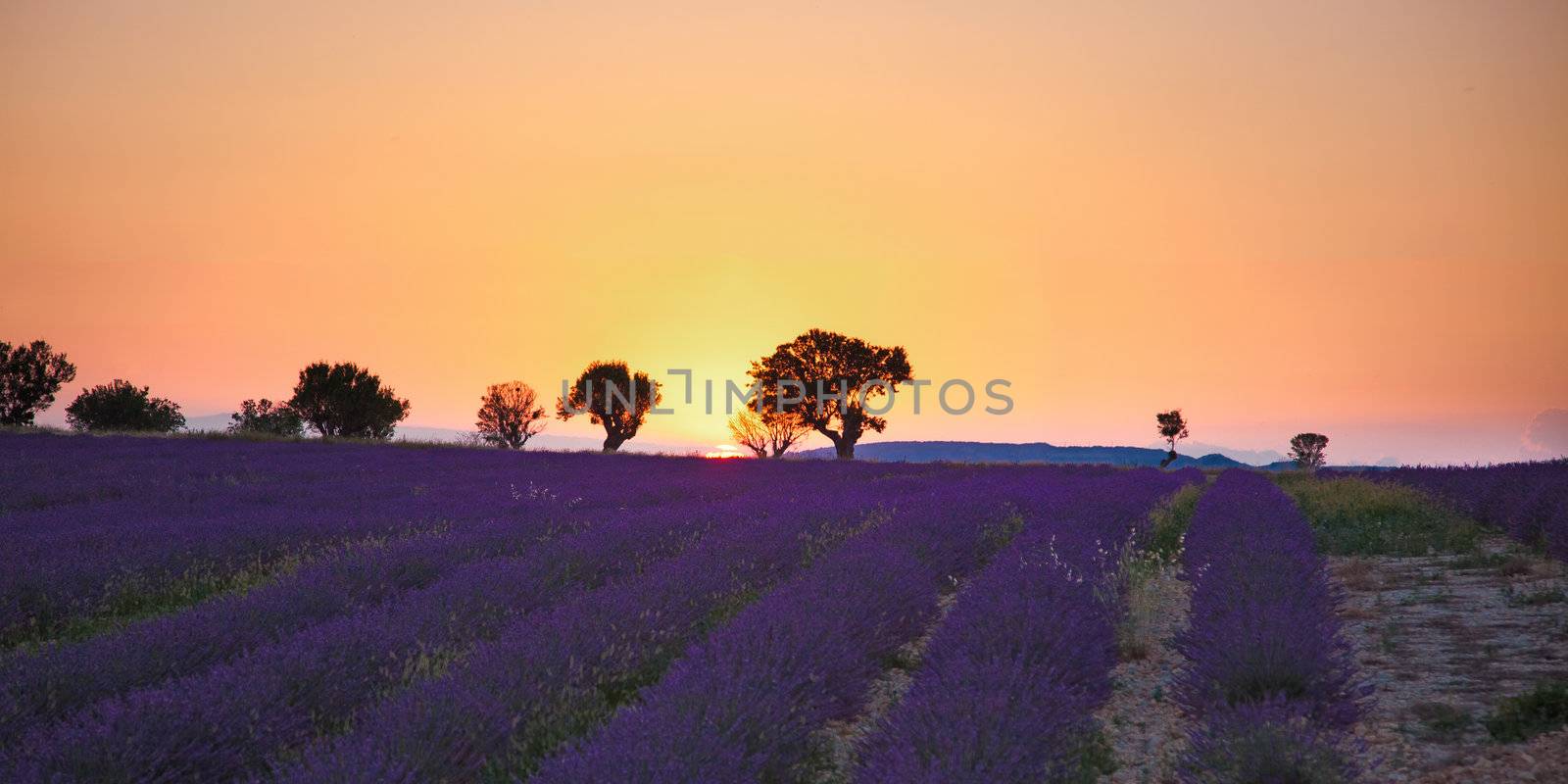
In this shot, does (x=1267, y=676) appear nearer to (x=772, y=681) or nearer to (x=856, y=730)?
(x=856, y=730)

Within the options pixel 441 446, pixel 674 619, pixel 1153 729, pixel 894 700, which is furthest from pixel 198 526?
pixel 441 446

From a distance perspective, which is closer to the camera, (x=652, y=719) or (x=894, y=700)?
(x=652, y=719)

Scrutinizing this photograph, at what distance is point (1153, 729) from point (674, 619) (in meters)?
2.60

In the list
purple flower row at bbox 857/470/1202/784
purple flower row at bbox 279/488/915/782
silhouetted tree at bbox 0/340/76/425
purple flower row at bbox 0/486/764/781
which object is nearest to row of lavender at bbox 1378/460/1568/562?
purple flower row at bbox 857/470/1202/784

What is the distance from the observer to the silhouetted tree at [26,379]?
45.7m

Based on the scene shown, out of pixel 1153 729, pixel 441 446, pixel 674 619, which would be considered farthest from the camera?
pixel 441 446

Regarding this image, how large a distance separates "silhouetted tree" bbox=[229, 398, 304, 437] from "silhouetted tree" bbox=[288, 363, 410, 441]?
6.66ft

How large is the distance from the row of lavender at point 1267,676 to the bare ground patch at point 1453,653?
0.64ft

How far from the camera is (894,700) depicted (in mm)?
4789

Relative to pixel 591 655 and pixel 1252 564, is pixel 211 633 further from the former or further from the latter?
pixel 1252 564

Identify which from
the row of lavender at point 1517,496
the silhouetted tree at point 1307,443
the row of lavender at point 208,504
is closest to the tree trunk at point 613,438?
the row of lavender at point 208,504

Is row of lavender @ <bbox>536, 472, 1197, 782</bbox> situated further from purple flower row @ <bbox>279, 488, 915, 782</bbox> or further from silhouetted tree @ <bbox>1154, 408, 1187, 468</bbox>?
silhouetted tree @ <bbox>1154, 408, 1187, 468</bbox>

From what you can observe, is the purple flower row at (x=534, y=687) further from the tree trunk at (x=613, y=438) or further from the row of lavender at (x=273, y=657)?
the tree trunk at (x=613, y=438)

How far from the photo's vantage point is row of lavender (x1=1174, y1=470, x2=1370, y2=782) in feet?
10.6
